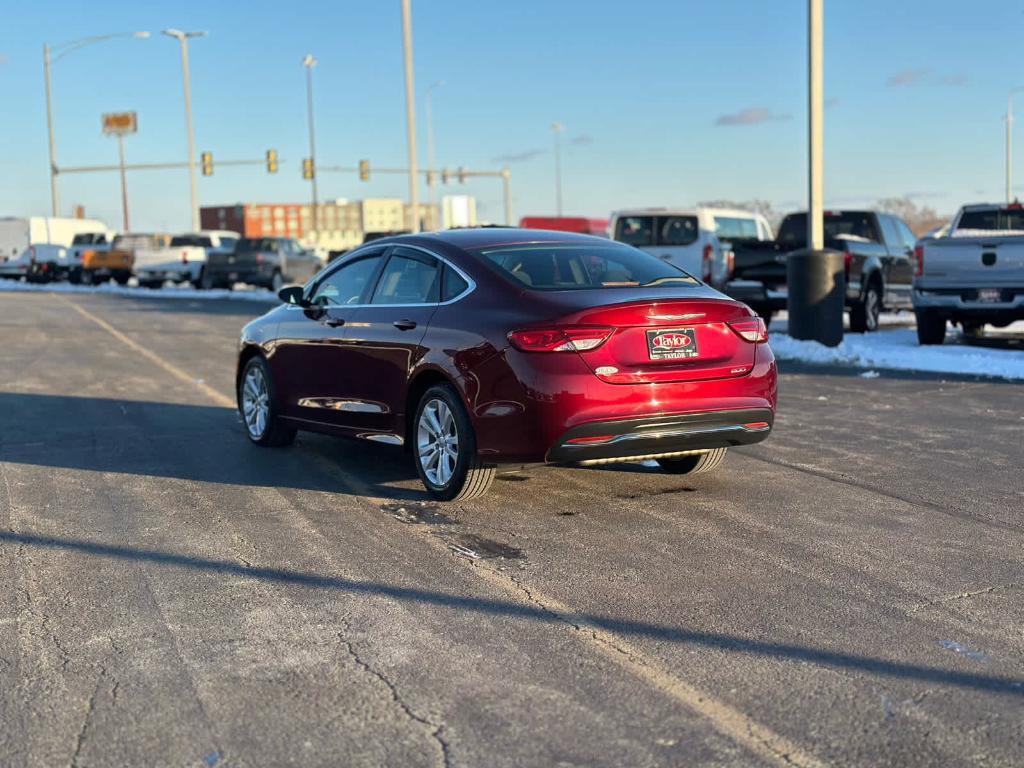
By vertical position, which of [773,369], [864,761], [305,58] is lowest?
[864,761]

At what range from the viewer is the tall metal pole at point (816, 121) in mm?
15969

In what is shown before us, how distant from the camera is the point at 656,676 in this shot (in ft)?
13.4

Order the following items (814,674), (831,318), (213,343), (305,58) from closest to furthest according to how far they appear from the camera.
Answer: (814,674)
(831,318)
(213,343)
(305,58)

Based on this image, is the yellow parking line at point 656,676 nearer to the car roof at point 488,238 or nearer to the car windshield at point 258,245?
the car roof at point 488,238

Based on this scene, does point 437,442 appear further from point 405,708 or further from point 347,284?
point 405,708

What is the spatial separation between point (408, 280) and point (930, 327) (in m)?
10.4

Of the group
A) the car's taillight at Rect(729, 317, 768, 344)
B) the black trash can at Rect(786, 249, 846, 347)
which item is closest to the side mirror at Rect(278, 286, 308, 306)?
the car's taillight at Rect(729, 317, 768, 344)

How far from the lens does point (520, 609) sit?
192 inches

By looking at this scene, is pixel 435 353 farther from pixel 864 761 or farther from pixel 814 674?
pixel 864 761

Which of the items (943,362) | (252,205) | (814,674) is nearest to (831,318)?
(943,362)

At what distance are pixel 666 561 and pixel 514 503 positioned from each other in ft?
5.02

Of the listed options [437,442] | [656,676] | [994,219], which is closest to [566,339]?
[437,442]

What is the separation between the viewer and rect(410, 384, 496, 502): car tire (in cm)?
659

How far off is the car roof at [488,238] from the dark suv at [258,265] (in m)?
29.0
